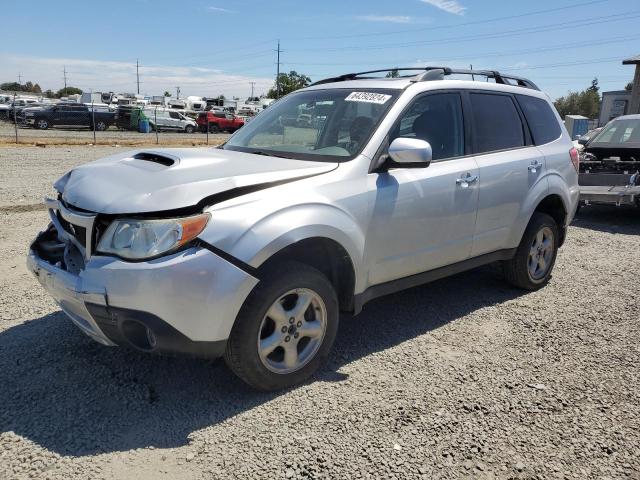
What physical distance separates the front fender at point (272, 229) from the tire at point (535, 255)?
92.0 inches

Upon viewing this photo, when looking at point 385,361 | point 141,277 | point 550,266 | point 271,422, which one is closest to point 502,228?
point 550,266

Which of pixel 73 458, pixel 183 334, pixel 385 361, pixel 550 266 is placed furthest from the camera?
pixel 550 266

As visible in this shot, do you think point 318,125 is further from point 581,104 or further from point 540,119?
point 581,104

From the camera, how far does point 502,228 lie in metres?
4.63

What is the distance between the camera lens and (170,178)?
120 inches

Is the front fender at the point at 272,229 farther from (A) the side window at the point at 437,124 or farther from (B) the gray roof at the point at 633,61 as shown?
(B) the gray roof at the point at 633,61

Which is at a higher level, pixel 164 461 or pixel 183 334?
pixel 183 334

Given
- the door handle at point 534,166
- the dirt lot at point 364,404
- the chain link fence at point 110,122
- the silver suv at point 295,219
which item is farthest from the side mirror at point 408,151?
the chain link fence at point 110,122

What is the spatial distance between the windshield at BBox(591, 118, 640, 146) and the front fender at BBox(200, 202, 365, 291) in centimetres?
842

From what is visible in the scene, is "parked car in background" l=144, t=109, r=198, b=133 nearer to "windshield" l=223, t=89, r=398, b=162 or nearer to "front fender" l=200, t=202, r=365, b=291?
"windshield" l=223, t=89, r=398, b=162

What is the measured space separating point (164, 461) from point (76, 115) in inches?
1281

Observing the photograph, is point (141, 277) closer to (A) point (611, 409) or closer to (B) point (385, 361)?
(B) point (385, 361)

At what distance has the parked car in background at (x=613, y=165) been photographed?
8.68 metres

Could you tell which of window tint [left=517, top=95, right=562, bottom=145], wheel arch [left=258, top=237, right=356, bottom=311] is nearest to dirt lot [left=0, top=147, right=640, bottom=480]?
wheel arch [left=258, top=237, right=356, bottom=311]
